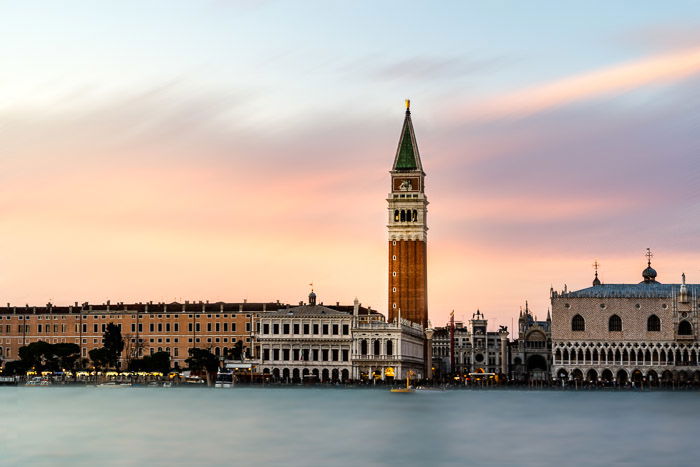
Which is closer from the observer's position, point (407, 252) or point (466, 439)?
point (466, 439)

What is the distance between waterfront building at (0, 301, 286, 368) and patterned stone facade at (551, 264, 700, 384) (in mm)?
44953

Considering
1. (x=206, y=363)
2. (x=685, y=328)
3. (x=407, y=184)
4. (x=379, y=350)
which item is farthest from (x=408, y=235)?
(x=685, y=328)

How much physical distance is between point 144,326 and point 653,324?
66.6m

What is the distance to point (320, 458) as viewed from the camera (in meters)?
49.3

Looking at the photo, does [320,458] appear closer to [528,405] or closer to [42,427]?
[42,427]

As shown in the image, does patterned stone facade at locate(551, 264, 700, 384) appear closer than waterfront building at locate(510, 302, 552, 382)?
Yes

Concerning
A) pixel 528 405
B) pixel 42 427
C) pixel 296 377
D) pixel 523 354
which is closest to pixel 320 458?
pixel 42 427

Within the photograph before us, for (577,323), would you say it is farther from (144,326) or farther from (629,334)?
(144,326)

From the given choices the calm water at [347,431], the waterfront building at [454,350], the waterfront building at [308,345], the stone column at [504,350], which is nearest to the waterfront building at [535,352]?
the stone column at [504,350]

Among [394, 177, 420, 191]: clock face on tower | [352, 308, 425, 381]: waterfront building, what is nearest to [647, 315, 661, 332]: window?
→ [352, 308, 425, 381]: waterfront building

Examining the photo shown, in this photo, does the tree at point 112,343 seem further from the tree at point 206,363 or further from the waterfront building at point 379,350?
the waterfront building at point 379,350

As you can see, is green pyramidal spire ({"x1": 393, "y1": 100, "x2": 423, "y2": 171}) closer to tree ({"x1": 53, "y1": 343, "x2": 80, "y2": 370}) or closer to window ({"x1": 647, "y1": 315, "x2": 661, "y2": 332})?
window ({"x1": 647, "y1": 315, "x2": 661, "y2": 332})

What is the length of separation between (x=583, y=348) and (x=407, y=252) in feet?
74.9

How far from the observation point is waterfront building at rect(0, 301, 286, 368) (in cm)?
15562
